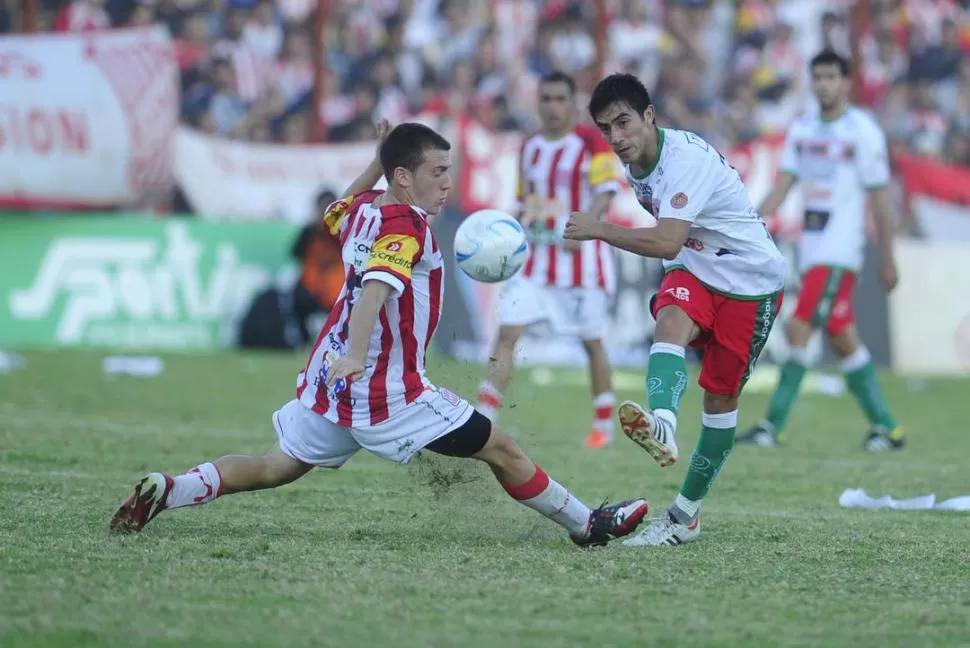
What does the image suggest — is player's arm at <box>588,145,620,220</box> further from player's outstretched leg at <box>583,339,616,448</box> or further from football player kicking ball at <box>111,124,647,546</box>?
football player kicking ball at <box>111,124,647,546</box>

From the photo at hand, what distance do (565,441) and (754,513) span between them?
10.9ft

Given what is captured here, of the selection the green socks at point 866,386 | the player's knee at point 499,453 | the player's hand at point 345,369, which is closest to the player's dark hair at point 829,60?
the green socks at point 866,386

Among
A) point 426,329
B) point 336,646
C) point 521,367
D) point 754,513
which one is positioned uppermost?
point 426,329

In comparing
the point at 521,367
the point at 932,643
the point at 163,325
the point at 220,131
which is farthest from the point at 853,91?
the point at 932,643

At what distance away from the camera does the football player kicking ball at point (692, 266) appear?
6.29 meters

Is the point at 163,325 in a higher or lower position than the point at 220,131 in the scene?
lower

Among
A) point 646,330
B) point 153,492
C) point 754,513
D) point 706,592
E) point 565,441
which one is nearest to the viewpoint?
point 706,592

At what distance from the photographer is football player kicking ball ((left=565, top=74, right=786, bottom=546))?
6285mm

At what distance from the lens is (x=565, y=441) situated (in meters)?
10.6

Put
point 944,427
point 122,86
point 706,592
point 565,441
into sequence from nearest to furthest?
point 706,592, point 565,441, point 944,427, point 122,86

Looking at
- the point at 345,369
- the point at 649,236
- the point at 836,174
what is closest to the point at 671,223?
the point at 649,236

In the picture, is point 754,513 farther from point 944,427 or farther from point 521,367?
point 521,367

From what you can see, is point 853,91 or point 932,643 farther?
point 853,91

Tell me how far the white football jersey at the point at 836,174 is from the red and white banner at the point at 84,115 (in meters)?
7.19
